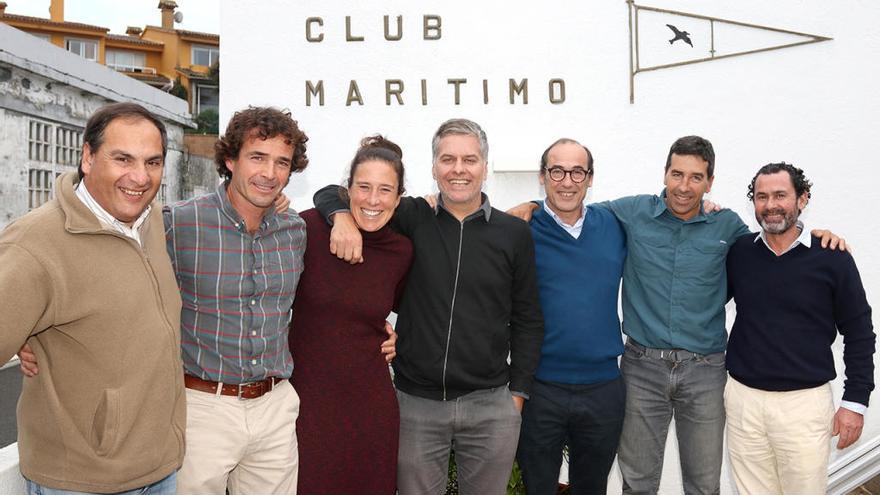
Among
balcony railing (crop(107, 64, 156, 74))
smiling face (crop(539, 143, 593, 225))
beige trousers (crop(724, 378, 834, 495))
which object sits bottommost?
beige trousers (crop(724, 378, 834, 495))

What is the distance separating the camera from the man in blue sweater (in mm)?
2750

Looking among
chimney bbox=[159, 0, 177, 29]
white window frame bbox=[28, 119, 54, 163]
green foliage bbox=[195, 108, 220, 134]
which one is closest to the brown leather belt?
white window frame bbox=[28, 119, 54, 163]

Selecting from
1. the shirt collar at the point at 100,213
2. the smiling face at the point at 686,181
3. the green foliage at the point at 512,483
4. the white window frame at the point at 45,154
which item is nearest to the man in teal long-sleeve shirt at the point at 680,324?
the smiling face at the point at 686,181

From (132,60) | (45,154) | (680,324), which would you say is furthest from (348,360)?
(132,60)

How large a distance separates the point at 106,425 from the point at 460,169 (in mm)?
1485

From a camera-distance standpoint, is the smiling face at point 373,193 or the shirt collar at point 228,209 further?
the smiling face at point 373,193

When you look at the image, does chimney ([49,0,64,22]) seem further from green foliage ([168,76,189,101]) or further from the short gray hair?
the short gray hair

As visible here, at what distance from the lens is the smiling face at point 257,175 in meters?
2.23

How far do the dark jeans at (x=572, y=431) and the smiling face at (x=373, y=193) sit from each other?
1.02 meters

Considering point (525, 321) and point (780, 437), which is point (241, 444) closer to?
point (525, 321)

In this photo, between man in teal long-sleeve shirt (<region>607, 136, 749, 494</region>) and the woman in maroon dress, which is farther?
man in teal long-sleeve shirt (<region>607, 136, 749, 494</region>)

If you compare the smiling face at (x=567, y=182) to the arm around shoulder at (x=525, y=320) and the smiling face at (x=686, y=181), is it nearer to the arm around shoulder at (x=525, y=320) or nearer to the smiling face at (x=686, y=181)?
the arm around shoulder at (x=525, y=320)

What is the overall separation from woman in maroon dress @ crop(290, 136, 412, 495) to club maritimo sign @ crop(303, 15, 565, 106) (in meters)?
1.66

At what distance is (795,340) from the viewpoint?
2723 mm
